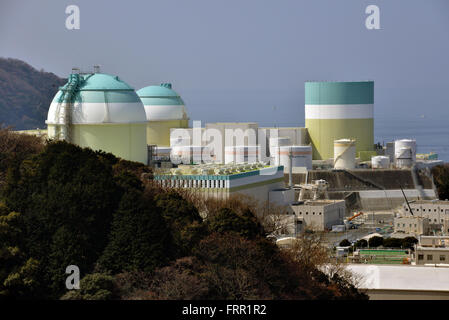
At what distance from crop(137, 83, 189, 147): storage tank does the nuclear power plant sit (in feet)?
0.19

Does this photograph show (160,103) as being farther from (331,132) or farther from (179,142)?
(331,132)

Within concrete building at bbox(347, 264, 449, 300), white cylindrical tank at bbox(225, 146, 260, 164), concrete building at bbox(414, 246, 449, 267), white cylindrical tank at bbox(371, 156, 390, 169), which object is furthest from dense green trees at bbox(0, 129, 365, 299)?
white cylindrical tank at bbox(371, 156, 390, 169)

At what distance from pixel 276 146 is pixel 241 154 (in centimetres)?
409

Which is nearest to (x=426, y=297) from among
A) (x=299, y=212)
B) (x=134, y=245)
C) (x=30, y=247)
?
(x=134, y=245)

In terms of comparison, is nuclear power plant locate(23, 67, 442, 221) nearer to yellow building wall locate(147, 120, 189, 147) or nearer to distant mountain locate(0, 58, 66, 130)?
yellow building wall locate(147, 120, 189, 147)

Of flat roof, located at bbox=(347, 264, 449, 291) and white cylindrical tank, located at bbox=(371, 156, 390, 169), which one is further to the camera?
white cylindrical tank, located at bbox=(371, 156, 390, 169)

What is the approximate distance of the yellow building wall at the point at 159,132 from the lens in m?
64.4

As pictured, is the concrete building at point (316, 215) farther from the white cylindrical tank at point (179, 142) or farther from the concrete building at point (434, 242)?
the white cylindrical tank at point (179, 142)

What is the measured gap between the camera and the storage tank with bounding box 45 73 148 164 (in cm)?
5169

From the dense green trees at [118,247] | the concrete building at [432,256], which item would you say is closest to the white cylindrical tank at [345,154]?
the concrete building at [432,256]

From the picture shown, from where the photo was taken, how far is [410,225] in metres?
52.2

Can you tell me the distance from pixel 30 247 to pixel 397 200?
37.4 meters

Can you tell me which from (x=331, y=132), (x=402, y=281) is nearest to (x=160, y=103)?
(x=331, y=132)
